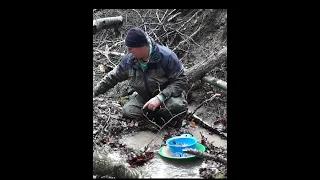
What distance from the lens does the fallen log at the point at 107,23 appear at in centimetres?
558

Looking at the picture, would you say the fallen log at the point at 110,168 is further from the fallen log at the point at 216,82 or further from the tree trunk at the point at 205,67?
the tree trunk at the point at 205,67

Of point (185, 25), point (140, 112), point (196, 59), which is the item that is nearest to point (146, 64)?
point (140, 112)

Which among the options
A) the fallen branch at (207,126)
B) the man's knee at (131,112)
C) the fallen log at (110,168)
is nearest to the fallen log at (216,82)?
the fallen branch at (207,126)

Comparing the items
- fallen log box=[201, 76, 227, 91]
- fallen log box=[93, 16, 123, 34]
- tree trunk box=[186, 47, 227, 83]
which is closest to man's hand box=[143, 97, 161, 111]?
fallen log box=[201, 76, 227, 91]

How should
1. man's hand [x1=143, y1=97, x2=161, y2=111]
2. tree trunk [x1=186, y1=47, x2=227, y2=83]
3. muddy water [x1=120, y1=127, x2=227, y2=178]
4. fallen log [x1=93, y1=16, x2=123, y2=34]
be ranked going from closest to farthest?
muddy water [x1=120, y1=127, x2=227, y2=178], man's hand [x1=143, y1=97, x2=161, y2=111], tree trunk [x1=186, y1=47, x2=227, y2=83], fallen log [x1=93, y1=16, x2=123, y2=34]

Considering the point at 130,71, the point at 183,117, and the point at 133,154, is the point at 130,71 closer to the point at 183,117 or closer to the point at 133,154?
the point at 183,117

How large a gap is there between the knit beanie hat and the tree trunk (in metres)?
1.59

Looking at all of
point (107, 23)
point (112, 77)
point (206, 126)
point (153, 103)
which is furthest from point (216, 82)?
point (107, 23)

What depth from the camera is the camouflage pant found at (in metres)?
4.43

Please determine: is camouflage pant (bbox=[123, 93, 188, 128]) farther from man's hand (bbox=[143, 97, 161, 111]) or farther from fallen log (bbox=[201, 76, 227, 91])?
fallen log (bbox=[201, 76, 227, 91])

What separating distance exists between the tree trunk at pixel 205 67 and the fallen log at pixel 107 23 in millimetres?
1635

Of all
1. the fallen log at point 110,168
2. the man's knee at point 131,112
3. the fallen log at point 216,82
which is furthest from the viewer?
the fallen log at point 216,82

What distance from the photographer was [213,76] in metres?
5.55
